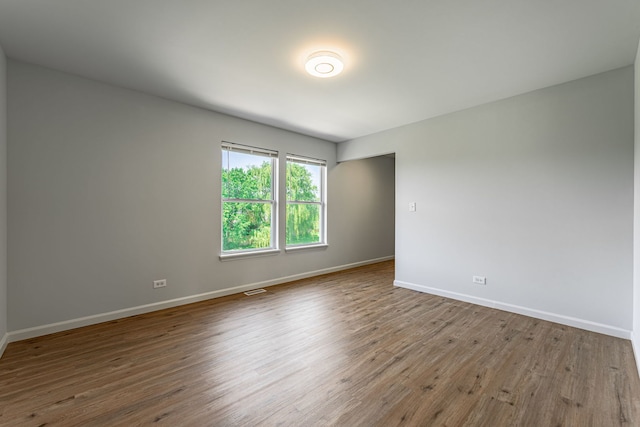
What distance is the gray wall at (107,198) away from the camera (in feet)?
8.98

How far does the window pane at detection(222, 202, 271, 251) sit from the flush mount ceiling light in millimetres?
→ 2356

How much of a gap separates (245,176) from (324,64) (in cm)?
233

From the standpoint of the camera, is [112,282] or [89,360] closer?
[89,360]

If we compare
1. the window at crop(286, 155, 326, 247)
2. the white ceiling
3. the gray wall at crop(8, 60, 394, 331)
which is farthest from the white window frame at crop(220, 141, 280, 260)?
the white ceiling

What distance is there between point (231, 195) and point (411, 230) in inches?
111

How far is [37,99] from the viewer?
2781mm

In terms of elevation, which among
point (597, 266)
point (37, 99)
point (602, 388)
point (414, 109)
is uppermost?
point (414, 109)

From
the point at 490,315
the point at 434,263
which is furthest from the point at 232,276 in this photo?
the point at 490,315

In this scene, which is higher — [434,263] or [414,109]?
[414,109]

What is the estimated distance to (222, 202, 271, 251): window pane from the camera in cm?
425

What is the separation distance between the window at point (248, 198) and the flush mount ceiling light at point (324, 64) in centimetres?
199

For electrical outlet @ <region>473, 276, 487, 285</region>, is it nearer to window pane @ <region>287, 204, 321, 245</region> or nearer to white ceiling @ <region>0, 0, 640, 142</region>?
white ceiling @ <region>0, 0, 640, 142</region>

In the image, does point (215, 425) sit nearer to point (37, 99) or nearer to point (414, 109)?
point (37, 99)

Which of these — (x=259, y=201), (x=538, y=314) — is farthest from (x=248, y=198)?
(x=538, y=314)
